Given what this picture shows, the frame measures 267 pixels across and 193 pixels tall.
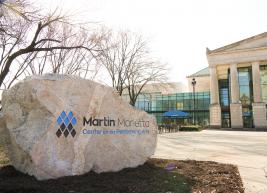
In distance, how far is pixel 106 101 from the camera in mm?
7309

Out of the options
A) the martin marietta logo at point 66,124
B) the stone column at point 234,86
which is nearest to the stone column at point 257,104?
the stone column at point 234,86

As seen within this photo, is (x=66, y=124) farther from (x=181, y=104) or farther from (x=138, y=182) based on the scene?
(x=181, y=104)

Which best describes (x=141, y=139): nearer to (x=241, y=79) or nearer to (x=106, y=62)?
(x=106, y=62)

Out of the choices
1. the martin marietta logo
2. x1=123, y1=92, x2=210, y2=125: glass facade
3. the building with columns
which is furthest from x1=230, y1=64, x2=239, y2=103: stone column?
the martin marietta logo

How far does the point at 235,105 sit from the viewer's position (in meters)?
49.3

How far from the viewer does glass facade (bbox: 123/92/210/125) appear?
61.3m

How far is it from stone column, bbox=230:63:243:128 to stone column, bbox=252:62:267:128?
7.94 ft

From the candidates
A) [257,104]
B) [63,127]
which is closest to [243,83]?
[257,104]

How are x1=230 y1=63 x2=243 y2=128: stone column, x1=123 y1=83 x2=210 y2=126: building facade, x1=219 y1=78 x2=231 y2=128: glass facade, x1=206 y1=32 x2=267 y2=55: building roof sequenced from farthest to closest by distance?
x1=123 y1=83 x2=210 y2=126: building facade → x1=219 y1=78 x2=231 y2=128: glass facade → x1=230 y1=63 x2=243 y2=128: stone column → x1=206 y1=32 x2=267 y2=55: building roof

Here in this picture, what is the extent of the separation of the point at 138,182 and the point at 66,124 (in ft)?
6.55

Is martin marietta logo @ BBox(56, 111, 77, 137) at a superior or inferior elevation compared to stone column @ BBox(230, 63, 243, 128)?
inferior

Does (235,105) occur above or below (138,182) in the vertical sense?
above

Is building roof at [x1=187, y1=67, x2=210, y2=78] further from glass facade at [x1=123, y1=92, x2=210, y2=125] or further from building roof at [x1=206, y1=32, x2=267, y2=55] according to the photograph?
building roof at [x1=206, y1=32, x2=267, y2=55]

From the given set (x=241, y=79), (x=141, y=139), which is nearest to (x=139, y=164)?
(x=141, y=139)
